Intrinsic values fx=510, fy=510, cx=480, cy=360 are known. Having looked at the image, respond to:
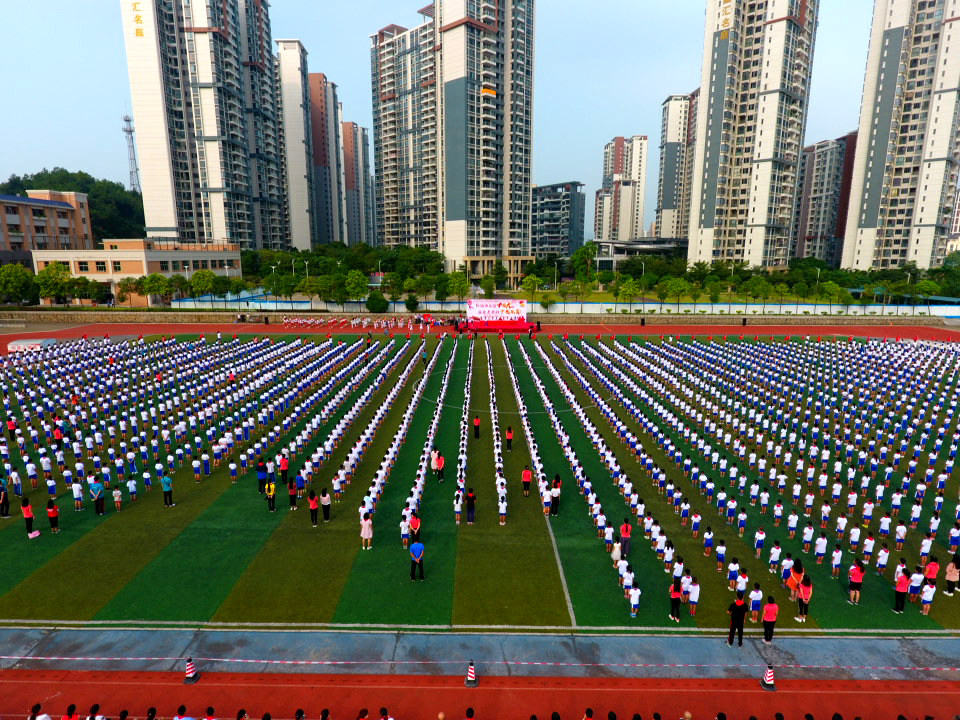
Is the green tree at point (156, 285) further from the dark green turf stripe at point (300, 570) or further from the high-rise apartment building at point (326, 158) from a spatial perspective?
the high-rise apartment building at point (326, 158)

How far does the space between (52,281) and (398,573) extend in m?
64.3

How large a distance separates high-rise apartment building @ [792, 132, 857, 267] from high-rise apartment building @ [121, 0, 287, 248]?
420ft

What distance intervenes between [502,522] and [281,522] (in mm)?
6346

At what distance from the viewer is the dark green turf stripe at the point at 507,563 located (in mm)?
10828

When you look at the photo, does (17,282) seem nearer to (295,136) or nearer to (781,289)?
(295,136)

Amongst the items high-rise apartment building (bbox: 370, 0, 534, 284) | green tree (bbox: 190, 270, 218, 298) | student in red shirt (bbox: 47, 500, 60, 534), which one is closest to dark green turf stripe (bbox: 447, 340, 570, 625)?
student in red shirt (bbox: 47, 500, 60, 534)

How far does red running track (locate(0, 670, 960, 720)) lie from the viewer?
844 cm

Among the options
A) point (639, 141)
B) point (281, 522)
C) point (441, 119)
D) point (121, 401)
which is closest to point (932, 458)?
point (281, 522)

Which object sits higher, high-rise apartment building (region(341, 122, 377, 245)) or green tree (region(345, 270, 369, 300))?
high-rise apartment building (region(341, 122, 377, 245))

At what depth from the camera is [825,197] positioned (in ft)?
426

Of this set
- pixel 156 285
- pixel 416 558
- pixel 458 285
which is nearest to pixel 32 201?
pixel 156 285

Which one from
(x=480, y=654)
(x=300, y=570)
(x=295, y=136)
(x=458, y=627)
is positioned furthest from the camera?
(x=295, y=136)

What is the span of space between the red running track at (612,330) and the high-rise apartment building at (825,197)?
83.9 meters

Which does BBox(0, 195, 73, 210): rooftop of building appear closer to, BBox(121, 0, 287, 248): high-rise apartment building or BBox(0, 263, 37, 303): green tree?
BBox(121, 0, 287, 248): high-rise apartment building
